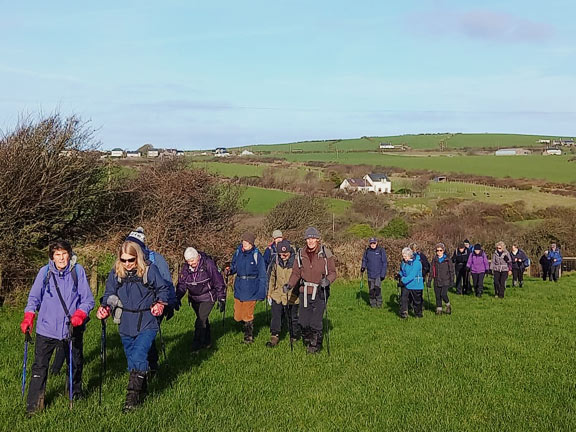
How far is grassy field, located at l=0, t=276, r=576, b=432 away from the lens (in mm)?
7039

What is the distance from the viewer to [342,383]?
8.71 m

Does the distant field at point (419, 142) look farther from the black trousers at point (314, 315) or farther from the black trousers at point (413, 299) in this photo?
the black trousers at point (314, 315)

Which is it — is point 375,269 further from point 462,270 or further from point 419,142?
point 419,142

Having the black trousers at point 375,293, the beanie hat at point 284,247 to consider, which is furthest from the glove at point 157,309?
the black trousers at point 375,293

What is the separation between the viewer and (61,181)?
18.8 metres

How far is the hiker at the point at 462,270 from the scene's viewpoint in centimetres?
2067

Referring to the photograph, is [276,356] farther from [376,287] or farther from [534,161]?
[534,161]

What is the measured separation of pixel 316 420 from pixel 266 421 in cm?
61

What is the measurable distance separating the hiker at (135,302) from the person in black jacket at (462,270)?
15.0 metres

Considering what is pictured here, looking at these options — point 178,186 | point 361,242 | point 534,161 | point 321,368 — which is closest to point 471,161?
point 534,161

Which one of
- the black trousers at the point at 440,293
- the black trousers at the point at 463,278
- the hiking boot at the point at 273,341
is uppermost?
the hiking boot at the point at 273,341

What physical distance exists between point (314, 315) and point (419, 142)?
12900 cm

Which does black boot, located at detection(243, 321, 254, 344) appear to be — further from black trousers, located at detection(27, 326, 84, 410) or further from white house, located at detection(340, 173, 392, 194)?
white house, located at detection(340, 173, 392, 194)

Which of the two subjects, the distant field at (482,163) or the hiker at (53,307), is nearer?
the hiker at (53,307)
